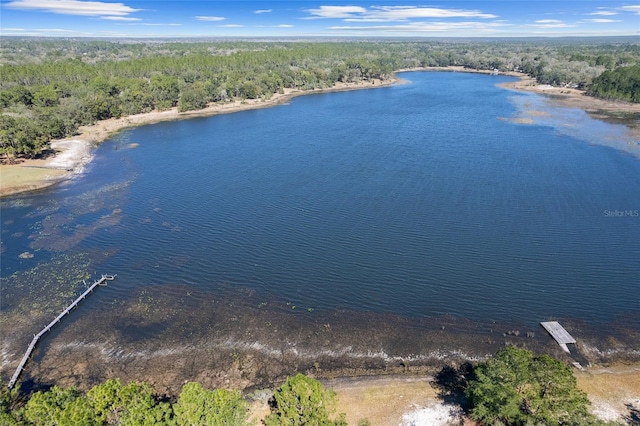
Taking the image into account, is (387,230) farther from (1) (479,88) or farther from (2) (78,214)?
(1) (479,88)

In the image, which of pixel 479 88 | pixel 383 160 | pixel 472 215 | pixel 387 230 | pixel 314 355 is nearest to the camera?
pixel 314 355

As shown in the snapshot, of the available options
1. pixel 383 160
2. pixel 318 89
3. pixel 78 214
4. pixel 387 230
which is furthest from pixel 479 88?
pixel 78 214

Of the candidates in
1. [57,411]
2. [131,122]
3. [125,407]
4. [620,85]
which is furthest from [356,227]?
[620,85]

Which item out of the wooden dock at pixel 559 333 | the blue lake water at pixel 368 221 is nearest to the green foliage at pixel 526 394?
the wooden dock at pixel 559 333

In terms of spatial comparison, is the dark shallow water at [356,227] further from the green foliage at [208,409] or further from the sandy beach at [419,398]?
the green foliage at [208,409]

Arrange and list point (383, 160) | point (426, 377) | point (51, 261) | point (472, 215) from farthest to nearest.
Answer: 1. point (383, 160)
2. point (472, 215)
3. point (51, 261)
4. point (426, 377)

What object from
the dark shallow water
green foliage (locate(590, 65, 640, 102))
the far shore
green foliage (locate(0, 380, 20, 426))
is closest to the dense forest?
green foliage (locate(590, 65, 640, 102))

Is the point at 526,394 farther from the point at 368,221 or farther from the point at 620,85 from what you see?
the point at 620,85

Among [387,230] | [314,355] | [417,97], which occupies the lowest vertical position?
[314,355]
